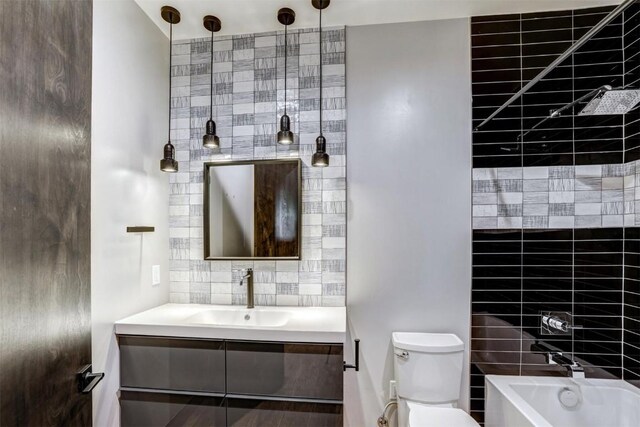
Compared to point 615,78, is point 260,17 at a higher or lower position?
higher

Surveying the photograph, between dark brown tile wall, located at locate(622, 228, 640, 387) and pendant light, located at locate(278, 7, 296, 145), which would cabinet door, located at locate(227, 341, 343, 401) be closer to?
pendant light, located at locate(278, 7, 296, 145)

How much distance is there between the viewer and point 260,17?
203 cm

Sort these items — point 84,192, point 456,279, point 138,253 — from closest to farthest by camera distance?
point 84,192, point 138,253, point 456,279

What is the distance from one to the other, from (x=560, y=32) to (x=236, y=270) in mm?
2539

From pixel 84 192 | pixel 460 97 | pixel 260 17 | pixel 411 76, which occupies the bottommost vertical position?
pixel 84 192

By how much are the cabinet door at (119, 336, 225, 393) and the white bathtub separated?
1.55 m

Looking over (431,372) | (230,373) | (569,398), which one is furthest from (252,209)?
(569,398)

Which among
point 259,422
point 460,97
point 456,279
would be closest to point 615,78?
point 460,97

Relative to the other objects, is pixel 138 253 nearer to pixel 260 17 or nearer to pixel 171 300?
pixel 171 300

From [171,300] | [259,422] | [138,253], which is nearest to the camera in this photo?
[259,422]

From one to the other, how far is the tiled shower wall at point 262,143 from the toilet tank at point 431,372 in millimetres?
546

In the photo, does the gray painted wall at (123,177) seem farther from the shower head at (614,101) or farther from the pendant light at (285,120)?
the shower head at (614,101)

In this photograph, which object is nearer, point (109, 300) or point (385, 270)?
point (109, 300)

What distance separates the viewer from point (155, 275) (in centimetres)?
205
